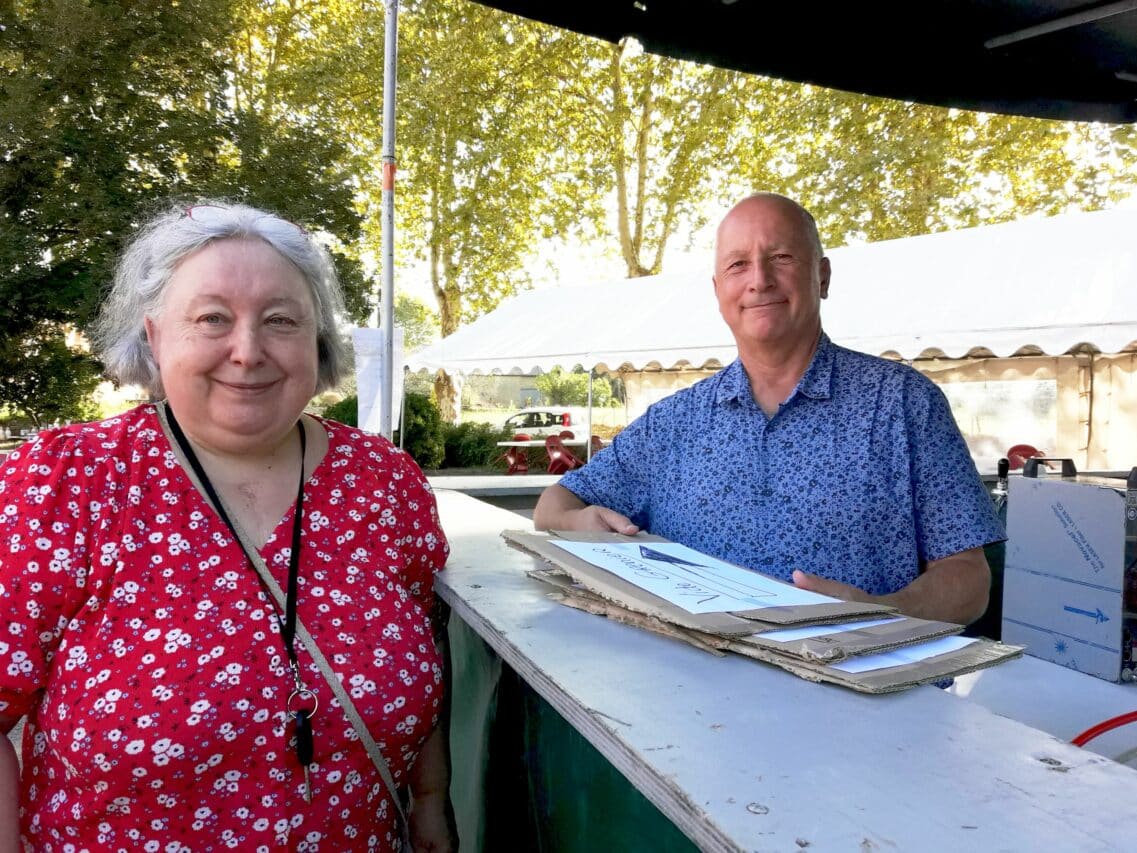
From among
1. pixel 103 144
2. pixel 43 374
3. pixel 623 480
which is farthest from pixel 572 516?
pixel 43 374

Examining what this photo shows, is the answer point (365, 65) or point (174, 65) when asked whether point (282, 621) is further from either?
point (365, 65)

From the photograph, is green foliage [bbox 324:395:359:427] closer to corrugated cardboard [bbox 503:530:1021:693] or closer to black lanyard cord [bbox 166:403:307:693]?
black lanyard cord [bbox 166:403:307:693]

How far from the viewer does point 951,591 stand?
177cm

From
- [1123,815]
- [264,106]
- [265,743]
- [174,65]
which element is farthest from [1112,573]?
[264,106]

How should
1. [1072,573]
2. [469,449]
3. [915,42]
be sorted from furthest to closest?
[469,449] < [1072,573] < [915,42]

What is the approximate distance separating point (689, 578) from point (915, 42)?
7.01 ft

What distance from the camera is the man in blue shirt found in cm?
185

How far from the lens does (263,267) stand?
154cm

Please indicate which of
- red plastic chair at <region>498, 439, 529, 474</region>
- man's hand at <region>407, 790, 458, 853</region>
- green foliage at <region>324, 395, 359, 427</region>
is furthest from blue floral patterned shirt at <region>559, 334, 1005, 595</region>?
red plastic chair at <region>498, 439, 529, 474</region>

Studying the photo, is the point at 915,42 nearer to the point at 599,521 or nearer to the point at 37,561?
the point at 599,521

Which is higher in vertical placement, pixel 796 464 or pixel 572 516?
pixel 796 464

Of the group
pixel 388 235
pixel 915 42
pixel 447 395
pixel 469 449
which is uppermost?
pixel 915 42

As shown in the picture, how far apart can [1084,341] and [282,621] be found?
6.35 metres

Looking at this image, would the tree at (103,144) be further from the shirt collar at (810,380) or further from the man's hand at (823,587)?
the man's hand at (823,587)
